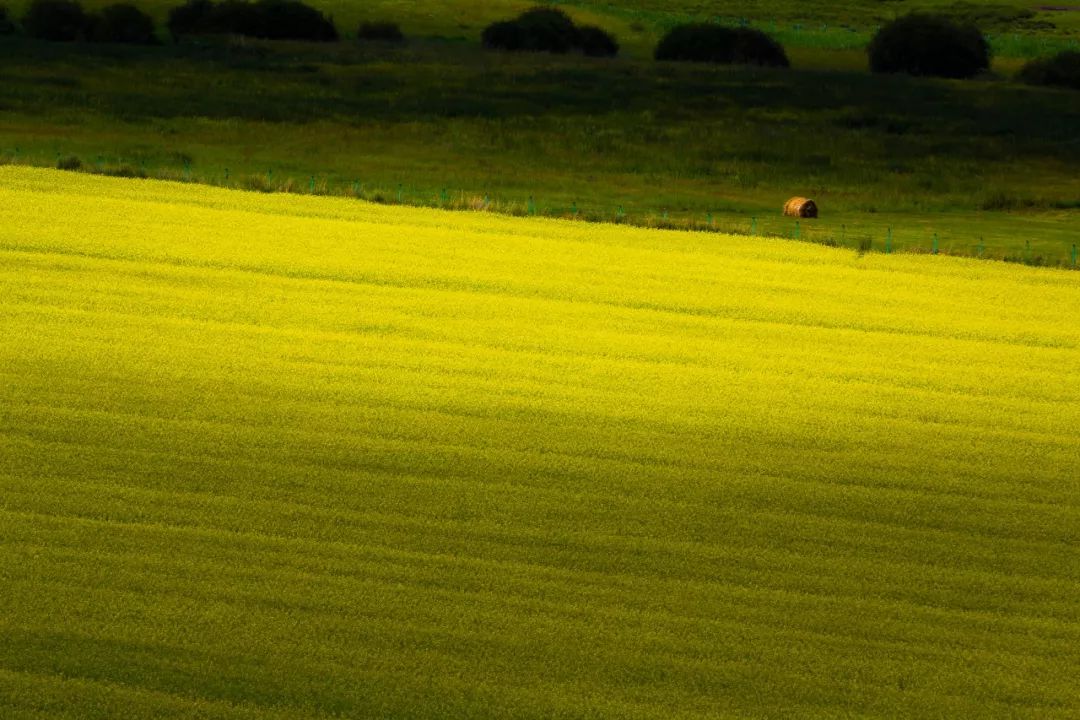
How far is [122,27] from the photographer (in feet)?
240

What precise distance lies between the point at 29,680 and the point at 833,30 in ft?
337

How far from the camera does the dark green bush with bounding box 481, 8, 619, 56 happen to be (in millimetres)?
79688

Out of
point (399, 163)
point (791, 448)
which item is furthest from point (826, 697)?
point (399, 163)

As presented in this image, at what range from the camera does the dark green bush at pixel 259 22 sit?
78062 mm

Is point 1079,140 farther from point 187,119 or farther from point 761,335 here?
point 761,335

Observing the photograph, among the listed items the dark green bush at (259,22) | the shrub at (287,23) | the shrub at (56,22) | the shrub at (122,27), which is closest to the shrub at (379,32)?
the dark green bush at (259,22)

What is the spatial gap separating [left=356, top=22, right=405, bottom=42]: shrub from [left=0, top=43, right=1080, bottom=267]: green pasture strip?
375 inches

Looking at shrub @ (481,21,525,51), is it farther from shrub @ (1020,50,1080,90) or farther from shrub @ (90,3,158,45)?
shrub @ (1020,50,1080,90)

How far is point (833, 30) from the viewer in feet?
357

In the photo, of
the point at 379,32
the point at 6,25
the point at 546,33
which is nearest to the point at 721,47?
the point at 546,33

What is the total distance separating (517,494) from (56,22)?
207ft

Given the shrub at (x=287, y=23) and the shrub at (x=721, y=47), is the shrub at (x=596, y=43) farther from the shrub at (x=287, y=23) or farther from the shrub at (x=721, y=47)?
the shrub at (x=287, y=23)

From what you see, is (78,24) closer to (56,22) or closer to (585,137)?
(56,22)

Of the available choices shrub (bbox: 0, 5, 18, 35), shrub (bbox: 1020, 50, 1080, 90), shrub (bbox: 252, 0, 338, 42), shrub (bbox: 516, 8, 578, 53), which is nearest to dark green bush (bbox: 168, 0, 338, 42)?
Answer: shrub (bbox: 252, 0, 338, 42)
